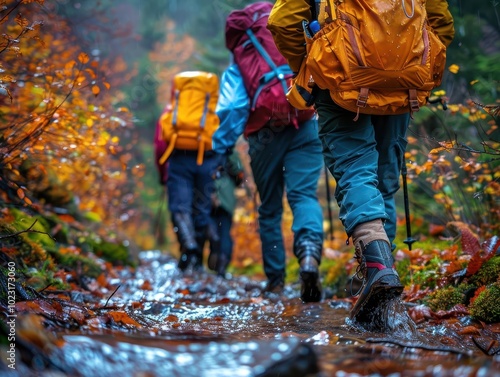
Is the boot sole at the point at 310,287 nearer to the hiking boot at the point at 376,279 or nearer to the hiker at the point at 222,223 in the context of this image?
the hiking boot at the point at 376,279

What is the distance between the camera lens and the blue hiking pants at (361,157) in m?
3.05

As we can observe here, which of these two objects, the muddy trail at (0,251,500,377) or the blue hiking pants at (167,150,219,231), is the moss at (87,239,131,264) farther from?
the muddy trail at (0,251,500,377)

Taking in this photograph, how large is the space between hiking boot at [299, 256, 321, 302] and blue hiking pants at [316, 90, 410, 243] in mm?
793

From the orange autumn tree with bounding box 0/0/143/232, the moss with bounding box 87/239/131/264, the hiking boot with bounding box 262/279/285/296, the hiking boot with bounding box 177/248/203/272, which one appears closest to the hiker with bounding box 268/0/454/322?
the hiking boot with bounding box 262/279/285/296

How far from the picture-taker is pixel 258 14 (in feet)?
16.3

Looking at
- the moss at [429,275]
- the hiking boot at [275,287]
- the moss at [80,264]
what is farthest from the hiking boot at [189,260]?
the moss at [429,275]

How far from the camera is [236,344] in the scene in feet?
6.72

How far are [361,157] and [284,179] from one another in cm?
182

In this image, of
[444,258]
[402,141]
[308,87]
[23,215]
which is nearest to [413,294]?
[444,258]

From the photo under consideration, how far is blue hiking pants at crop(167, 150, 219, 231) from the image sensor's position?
24.3 ft

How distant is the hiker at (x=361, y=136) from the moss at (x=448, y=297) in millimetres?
529

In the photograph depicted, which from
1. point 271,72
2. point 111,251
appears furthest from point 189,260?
point 271,72

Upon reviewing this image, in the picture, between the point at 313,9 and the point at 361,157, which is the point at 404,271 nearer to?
the point at 361,157

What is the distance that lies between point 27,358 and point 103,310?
4.49 feet
